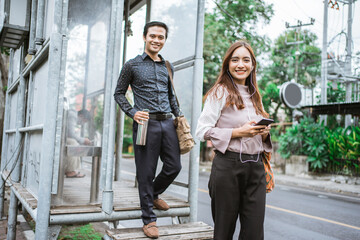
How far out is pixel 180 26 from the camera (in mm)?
4453

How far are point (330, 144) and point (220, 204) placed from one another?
11984 millimetres

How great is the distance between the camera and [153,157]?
3268 millimetres

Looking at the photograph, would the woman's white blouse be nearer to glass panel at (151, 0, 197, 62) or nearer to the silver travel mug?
the silver travel mug

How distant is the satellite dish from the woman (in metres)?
13.8

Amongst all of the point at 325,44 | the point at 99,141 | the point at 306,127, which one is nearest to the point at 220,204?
the point at 99,141

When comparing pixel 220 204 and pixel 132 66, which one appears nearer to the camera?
pixel 220 204

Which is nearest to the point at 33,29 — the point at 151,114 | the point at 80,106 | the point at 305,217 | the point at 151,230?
the point at 80,106

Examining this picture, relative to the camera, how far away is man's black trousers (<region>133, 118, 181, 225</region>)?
3.21m

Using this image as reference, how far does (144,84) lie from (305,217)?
505 cm

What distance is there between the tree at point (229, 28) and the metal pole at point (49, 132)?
13.2 meters

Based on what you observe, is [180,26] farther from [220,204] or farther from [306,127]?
[306,127]

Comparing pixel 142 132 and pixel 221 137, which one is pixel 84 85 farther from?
pixel 221 137

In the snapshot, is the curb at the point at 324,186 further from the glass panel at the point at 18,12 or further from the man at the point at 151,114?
the glass panel at the point at 18,12

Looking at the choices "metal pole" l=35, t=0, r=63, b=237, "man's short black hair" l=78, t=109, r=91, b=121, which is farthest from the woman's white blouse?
"man's short black hair" l=78, t=109, r=91, b=121
